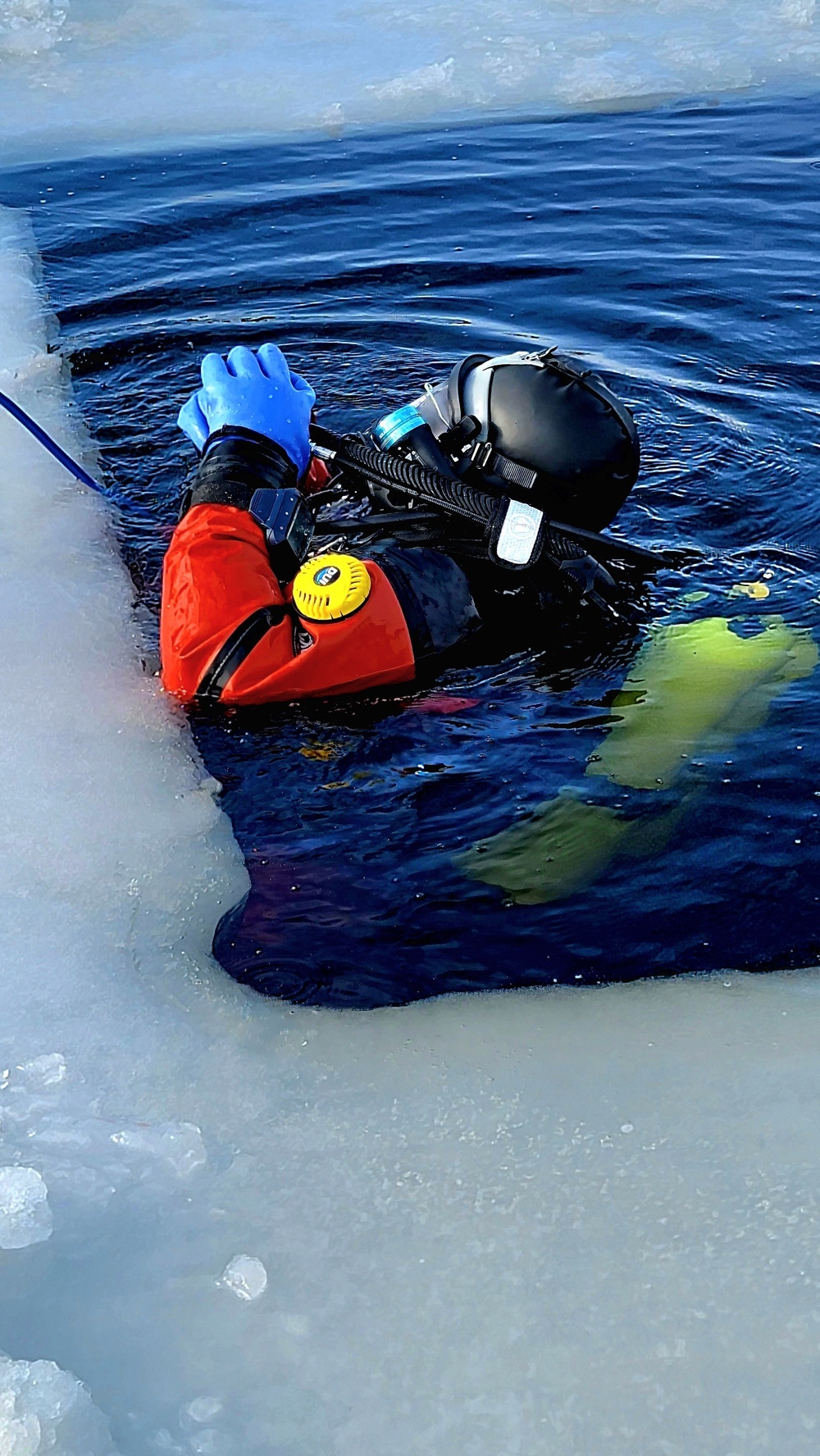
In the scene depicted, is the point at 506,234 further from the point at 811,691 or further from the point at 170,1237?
the point at 170,1237

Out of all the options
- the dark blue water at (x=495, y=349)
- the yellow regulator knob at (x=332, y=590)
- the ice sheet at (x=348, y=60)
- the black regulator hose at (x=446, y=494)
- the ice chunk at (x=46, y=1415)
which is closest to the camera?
the ice chunk at (x=46, y=1415)

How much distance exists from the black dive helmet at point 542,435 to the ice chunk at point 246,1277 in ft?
4.98

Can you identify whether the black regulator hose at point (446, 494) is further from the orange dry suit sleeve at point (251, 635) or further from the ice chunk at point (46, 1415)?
the ice chunk at point (46, 1415)

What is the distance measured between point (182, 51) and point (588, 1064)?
6242mm

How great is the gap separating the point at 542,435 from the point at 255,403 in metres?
0.59

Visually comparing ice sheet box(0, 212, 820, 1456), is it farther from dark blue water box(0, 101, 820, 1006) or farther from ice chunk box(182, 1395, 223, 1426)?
dark blue water box(0, 101, 820, 1006)

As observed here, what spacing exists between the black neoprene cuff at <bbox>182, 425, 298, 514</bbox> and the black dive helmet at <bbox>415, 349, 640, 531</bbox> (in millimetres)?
336

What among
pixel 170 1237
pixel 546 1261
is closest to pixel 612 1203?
pixel 546 1261

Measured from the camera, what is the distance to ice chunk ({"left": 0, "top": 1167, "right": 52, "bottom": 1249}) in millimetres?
1512

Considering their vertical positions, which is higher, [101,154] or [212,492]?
[101,154]

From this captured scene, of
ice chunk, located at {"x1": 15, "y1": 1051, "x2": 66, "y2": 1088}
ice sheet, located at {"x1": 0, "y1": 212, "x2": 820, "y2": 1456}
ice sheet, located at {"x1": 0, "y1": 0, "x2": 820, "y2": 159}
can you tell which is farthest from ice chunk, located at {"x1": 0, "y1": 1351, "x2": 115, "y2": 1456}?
ice sheet, located at {"x1": 0, "y1": 0, "x2": 820, "y2": 159}

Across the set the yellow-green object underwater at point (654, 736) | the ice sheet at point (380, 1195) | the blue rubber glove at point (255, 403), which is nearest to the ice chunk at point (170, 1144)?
the ice sheet at point (380, 1195)

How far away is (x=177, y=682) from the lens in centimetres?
246

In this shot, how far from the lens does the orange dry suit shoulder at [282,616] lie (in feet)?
7.95
